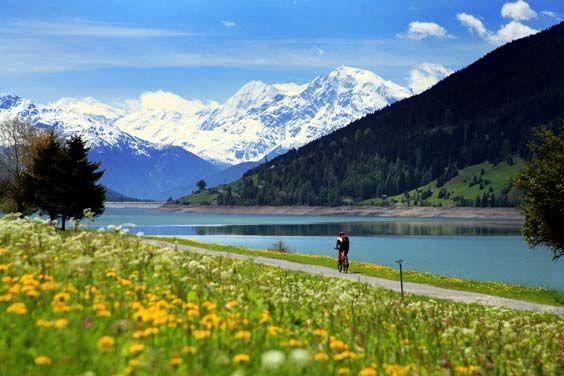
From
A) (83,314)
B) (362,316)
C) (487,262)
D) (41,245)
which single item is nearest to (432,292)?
(362,316)

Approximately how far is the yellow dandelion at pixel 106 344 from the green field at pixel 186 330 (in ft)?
0.08

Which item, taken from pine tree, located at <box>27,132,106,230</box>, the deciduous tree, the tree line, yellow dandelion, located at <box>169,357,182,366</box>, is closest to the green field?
yellow dandelion, located at <box>169,357,182,366</box>

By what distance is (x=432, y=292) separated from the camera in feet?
121

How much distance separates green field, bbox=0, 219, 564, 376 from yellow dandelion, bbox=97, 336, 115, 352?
0.08 feet

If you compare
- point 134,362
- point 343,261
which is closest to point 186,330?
point 134,362

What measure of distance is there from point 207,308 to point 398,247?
11002 centimetres

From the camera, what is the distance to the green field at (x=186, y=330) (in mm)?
8453

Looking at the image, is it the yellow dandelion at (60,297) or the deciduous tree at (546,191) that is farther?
the deciduous tree at (546,191)

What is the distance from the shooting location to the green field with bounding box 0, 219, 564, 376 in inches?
333

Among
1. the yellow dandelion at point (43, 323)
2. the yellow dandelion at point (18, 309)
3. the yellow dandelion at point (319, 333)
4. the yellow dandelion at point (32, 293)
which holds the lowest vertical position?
the yellow dandelion at point (319, 333)

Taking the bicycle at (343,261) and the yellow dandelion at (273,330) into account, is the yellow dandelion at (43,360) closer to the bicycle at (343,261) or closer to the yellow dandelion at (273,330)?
the yellow dandelion at (273,330)

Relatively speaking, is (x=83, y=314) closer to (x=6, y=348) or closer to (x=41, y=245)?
(x=6, y=348)

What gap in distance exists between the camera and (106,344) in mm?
8266

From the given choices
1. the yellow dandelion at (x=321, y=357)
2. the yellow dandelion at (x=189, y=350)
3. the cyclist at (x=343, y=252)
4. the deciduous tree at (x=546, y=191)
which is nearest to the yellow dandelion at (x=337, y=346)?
the yellow dandelion at (x=321, y=357)
